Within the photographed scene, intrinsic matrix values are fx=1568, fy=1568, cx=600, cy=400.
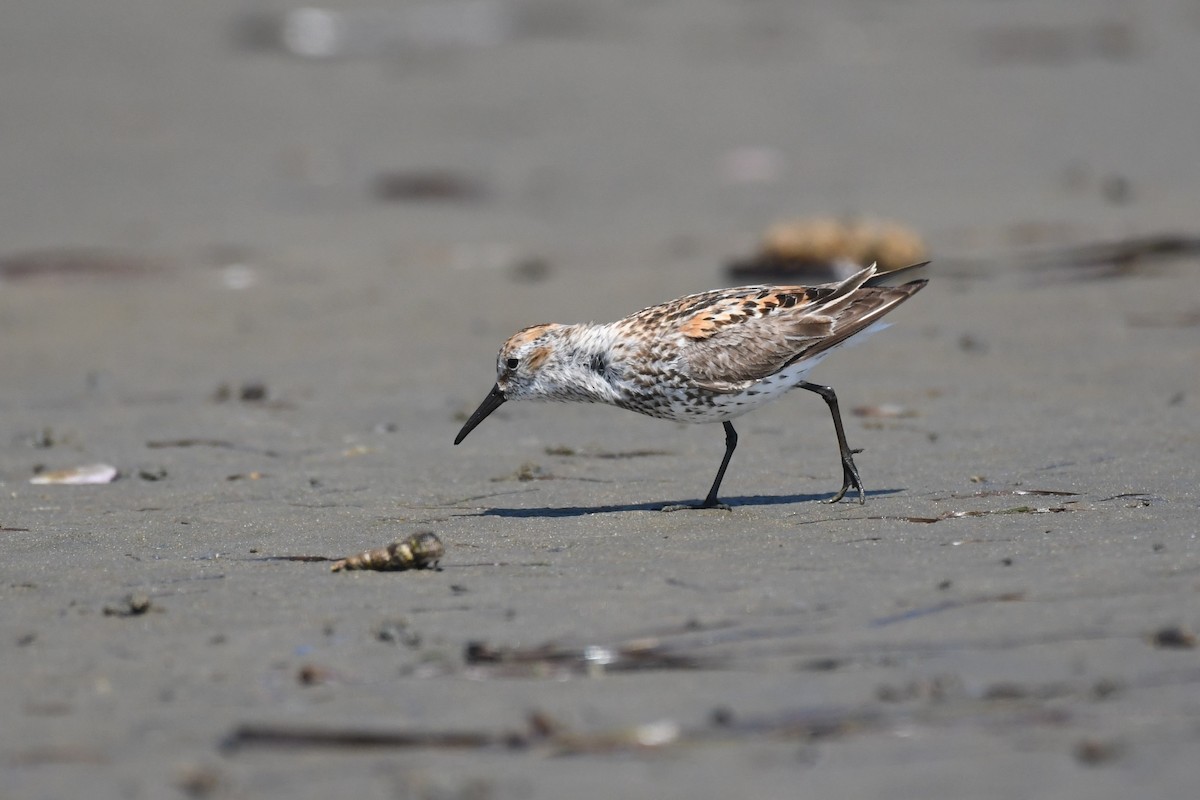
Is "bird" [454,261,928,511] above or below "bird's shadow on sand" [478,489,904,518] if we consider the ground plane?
above

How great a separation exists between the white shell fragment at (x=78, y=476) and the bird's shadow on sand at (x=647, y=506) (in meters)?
1.85

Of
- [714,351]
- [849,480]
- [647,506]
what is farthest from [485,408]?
[849,480]

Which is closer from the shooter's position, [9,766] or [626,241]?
[9,766]

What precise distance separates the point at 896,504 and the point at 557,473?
163 centimetres

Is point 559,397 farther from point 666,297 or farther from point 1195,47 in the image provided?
point 1195,47

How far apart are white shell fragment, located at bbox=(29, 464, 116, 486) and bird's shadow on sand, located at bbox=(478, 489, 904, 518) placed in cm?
185

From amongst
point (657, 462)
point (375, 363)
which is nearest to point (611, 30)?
point (375, 363)

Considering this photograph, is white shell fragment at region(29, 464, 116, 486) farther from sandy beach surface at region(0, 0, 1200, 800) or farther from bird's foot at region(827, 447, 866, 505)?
bird's foot at region(827, 447, 866, 505)

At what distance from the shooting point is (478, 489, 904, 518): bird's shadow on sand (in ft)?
19.8

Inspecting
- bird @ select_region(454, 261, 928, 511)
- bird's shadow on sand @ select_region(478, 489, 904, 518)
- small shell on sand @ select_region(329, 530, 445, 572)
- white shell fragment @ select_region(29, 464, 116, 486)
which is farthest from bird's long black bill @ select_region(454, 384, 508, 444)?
small shell on sand @ select_region(329, 530, 445, 572)

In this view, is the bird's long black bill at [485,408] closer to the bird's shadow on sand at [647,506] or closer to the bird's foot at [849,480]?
the bird's shadow on sand at [647,506]

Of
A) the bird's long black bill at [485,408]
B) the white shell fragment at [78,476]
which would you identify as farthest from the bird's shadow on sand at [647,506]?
the white shell fragment at [78,476]

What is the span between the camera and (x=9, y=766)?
11.8 ft

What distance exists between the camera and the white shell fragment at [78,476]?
6773 millimetres
